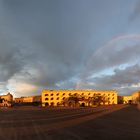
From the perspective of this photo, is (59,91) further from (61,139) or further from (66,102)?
(61,139)

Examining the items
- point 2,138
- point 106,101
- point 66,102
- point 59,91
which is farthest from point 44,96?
point 2,138

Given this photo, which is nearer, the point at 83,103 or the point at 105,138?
the point at 105,138

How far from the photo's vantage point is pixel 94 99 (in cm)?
17862

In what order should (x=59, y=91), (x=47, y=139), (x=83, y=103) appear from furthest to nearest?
(x=59, y=91) < (x=83, y=103) < (x=47, y=139)

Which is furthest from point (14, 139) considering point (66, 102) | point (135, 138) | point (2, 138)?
point (66, 102)

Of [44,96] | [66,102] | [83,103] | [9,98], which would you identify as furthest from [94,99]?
[9,98]

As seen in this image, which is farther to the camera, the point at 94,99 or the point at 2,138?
the point at 94,99

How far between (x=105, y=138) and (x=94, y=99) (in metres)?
166

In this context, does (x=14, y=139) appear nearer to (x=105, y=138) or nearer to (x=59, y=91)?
(x=105, y=138)

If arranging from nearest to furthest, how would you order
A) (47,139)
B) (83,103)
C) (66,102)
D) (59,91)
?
(47,139)
(66,102)
(83,103)
(59,91)

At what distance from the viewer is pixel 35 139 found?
1339 cm

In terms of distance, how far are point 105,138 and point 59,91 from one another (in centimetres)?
18328

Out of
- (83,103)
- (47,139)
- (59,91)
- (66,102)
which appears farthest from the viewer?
(59,91)

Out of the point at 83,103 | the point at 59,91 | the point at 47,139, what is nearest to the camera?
the point at 47,139
